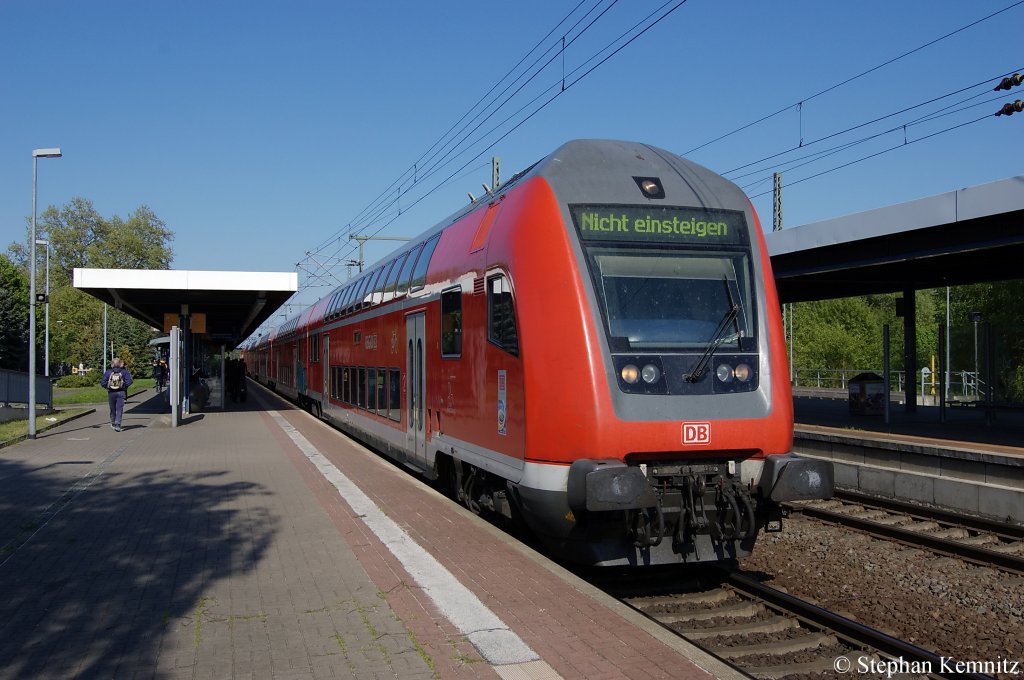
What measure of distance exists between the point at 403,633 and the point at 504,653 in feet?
2.24

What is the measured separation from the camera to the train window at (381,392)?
1260cm

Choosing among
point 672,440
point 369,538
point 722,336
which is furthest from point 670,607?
point 369,538

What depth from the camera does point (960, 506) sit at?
36.3 feet

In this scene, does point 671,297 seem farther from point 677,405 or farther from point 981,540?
point 981,540

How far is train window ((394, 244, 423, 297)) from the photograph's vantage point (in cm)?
1134

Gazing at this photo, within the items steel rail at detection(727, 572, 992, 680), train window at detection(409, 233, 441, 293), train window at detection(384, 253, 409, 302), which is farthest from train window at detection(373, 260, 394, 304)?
steel rail at detection(727, 572, 992, 680)

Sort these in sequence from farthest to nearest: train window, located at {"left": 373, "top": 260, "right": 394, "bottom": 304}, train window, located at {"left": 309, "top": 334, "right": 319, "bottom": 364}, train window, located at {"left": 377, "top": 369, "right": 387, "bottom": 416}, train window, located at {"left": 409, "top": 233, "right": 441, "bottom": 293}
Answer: train window, located at {"left": 309, "top": 334, "right": 319, "bottom": 364}, train window, located at {"left": 373, "top": 260, "right": 394, "bottom": 304}, train window, located at {"left": 377, "top": 369, "right": 387, "bottom": 416}, train window, located at {"left": 409, "top": 233, "right": 441, "bottom": 293}

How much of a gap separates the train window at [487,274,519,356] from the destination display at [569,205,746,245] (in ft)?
2.84

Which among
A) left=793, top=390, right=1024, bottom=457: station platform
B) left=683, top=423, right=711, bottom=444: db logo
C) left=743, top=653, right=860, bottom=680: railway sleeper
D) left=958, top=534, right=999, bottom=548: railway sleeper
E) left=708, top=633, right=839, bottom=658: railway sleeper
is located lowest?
left=958, top=534, right=999, bottom=548: railway sleeper

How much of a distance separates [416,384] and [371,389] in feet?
11.5

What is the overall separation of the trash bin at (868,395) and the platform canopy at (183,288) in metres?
13.5

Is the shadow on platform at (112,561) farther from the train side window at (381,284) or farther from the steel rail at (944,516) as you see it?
the steel rail at (944,516)

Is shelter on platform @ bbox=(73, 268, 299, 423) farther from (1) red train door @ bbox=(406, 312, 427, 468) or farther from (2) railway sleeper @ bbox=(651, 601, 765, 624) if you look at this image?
(2) railway sleeper @ bbox=(651, 601, 765, 624)

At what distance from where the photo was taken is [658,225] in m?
6.99
